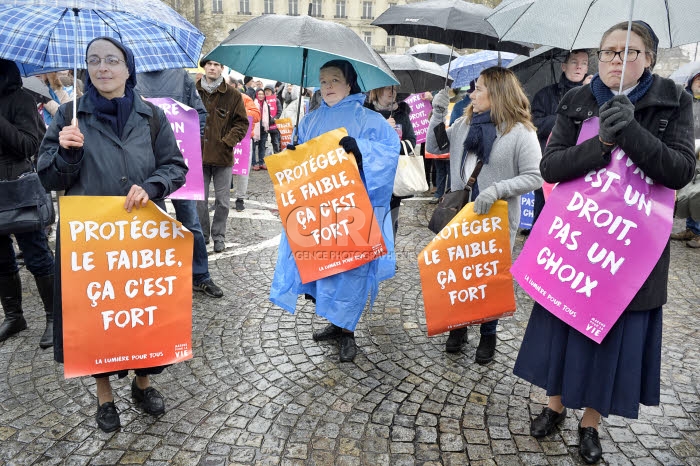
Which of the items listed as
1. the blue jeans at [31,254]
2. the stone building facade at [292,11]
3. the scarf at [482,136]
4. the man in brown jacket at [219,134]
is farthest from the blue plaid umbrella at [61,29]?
the stone building facade at [292,11]

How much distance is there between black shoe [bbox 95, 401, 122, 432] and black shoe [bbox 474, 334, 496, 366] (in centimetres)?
230

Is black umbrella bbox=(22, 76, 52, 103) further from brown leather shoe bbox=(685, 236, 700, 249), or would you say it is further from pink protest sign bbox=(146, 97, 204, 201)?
brown leather shoe bbox=(685, 236, 700, 249)

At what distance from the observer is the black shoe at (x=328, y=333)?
3.96 m

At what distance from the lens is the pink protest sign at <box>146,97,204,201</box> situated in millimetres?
4738

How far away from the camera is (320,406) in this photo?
311 centimetres

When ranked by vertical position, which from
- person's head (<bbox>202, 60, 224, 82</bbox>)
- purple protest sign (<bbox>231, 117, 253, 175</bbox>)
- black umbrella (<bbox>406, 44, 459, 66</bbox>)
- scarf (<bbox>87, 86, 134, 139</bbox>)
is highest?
black umbrella (<bbox>406, 44, 459, 66</bbox>)

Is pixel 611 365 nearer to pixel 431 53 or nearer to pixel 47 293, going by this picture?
pixel 47 293

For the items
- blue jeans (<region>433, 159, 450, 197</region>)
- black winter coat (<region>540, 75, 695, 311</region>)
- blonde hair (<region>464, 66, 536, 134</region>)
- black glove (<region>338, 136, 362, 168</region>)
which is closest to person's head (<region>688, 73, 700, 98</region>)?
blue jeans (<region>433, 159, 450, 197</region>)

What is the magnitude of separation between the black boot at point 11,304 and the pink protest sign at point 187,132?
4.81 ft

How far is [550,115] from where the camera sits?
5.26m

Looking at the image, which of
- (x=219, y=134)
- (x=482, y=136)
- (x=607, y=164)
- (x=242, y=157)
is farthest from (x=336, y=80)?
(x=242, y=157)

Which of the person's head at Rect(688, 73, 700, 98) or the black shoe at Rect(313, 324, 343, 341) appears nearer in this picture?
the black shoe at Rect(313, 324, 343, 341)

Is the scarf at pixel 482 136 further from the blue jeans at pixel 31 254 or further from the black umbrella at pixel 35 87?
the black umbrella at pixel 35 87

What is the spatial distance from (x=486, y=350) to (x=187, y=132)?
3.21m
